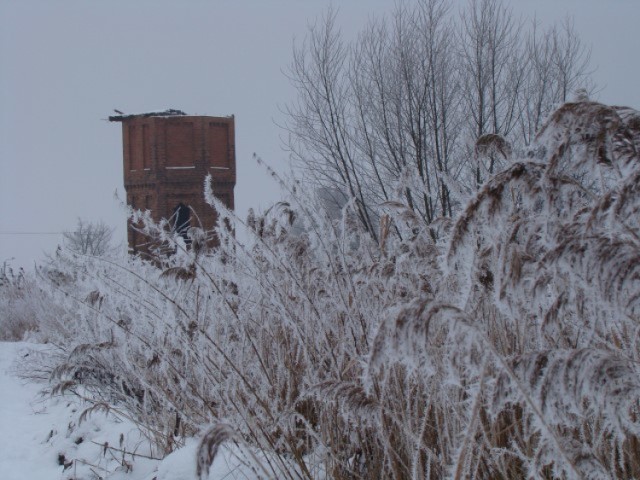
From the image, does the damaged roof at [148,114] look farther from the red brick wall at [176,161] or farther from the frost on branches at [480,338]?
the frost on branches at [480,338]

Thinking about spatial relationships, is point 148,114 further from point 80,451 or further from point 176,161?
point 80,451

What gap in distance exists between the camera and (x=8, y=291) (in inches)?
542

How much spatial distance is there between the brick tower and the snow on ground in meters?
27.8

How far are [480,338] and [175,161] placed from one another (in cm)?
3344

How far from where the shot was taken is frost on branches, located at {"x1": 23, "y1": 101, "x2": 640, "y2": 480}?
1.06 meters

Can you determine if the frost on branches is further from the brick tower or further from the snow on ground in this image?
the brick tower

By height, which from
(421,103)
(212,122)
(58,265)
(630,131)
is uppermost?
(212,122)

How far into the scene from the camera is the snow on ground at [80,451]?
268 centimetres

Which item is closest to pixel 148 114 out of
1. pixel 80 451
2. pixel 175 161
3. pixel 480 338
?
pixel 175 161

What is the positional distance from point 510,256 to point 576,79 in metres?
16.8

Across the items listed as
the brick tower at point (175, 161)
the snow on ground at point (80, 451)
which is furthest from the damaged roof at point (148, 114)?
the snow on ground at point (80, 451)

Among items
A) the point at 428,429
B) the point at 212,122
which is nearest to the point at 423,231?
the point at 428,429

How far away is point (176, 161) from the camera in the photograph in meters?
33.5

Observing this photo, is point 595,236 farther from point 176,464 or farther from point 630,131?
point 176,464
